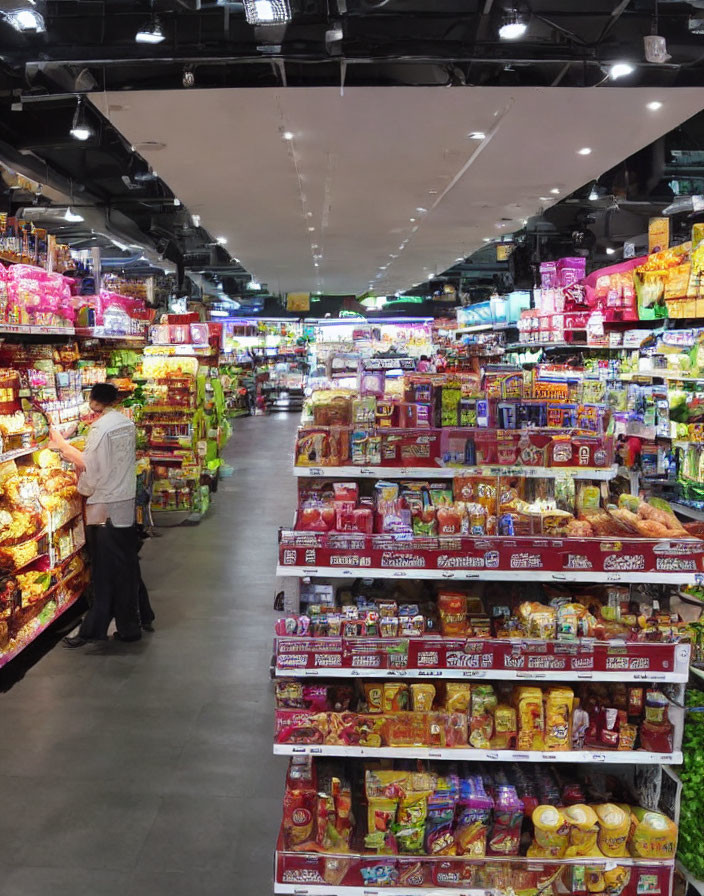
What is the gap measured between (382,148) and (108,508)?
3942 mm

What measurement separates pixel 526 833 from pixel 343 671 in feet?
3.24

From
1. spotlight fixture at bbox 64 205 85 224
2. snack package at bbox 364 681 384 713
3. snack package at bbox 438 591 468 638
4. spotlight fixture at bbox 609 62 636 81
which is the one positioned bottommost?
snack package at bbox 364 681 384 713

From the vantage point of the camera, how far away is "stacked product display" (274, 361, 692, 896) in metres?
2.76

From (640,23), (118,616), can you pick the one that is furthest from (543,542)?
(640,23)

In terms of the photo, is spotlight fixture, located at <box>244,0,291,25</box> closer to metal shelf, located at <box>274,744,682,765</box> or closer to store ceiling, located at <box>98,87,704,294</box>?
store ceiling, located at <box>98,87,704,294</box>

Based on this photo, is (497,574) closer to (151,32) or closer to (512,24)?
(512,24)

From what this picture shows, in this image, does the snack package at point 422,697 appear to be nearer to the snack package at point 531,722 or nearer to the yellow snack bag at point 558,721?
the snack package at point 531,722

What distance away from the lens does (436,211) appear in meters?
9.62

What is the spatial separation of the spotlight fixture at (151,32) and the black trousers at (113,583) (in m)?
3.29

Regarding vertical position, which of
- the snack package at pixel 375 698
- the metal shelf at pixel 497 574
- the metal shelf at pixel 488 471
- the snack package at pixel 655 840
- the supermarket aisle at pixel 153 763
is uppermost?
the metal shelf at pixel 488 471

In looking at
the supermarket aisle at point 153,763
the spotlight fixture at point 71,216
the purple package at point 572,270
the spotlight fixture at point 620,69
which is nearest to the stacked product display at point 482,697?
the supermarket aisle at point 153,763

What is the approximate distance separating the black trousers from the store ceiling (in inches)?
124

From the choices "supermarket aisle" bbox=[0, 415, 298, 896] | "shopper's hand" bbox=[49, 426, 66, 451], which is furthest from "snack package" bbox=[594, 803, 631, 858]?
"shopper's hand" bbox=[49, 426, 66, 451]

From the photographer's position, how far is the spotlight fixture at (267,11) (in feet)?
14.4
